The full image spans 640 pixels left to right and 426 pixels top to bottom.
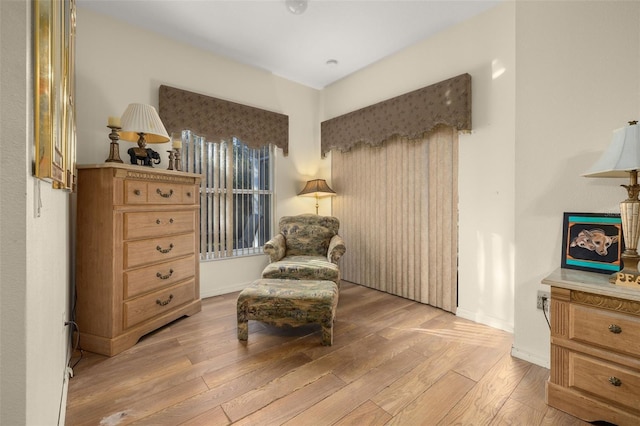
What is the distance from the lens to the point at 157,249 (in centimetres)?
232

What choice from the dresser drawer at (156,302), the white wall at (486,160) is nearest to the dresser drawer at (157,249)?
the dresser drawer at (156,302)

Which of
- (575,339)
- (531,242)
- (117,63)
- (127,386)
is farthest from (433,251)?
(117,63)

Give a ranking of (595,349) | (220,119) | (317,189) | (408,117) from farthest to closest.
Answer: (317,189) → (220,119) → (408,117) → (595,349)

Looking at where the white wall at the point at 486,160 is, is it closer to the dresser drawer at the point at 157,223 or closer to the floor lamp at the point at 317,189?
the floor lamp at the point at 317,189

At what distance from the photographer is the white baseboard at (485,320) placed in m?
2.39

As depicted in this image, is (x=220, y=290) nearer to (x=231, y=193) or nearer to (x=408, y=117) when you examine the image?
(x=231, y=193)

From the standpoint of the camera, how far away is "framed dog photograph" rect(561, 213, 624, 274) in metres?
1.56

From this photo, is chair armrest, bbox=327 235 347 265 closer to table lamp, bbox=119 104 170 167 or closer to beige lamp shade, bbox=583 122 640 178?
table lamp, bbox=119 104 170 167

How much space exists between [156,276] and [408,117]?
282cm

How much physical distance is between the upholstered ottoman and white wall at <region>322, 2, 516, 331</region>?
4.66 ft

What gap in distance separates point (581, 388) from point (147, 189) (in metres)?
3.00

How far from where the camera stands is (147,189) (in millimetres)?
2225

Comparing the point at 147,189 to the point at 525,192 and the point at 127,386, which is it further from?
the point at 525,192
